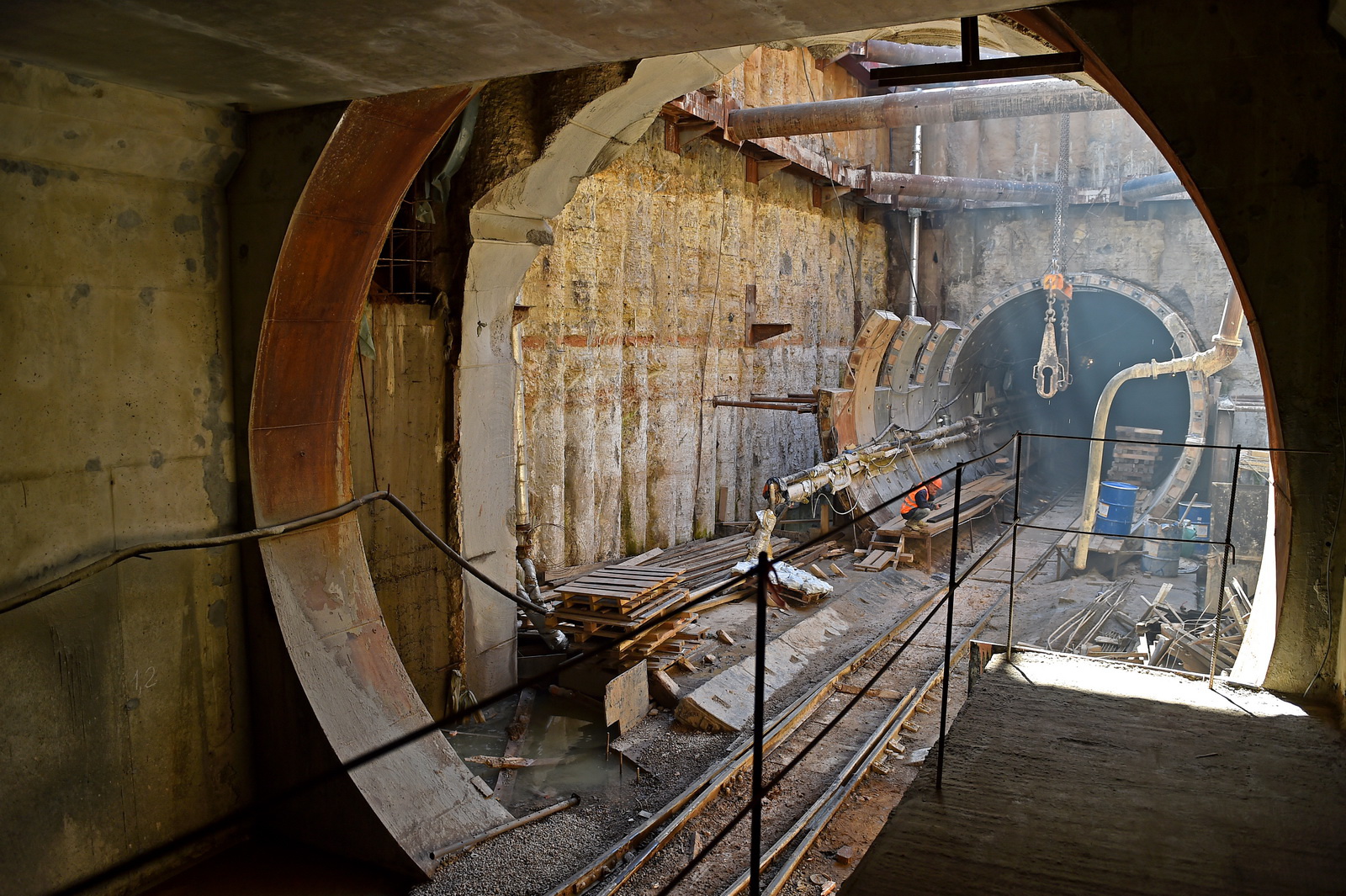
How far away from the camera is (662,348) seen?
1273cm

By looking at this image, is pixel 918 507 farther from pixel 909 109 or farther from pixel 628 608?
pixel 628 608

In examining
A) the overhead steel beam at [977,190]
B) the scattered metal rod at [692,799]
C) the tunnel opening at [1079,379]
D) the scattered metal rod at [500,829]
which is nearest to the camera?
the scattered metal rod at [500,829]

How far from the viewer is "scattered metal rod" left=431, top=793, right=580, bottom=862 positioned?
5.30m

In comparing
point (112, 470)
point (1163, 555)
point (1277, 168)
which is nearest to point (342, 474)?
point (112, 470)

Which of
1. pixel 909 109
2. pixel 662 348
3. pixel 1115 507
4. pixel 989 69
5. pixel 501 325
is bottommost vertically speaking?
pixel 1115 507

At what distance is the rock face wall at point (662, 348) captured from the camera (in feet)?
35.9

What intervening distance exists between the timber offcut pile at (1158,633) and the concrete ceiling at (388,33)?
7015mm

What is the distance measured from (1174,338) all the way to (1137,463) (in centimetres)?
298

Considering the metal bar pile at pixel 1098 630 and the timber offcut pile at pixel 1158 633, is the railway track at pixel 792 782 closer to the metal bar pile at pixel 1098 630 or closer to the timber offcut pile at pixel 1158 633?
the metal bar pile at pixel 1098 630

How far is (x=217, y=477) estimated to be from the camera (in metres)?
5.09

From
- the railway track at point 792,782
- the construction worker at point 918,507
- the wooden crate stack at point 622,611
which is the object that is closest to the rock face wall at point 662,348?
the wooden crate stack at point 622,611

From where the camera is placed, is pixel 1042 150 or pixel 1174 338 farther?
pixel 1042 150

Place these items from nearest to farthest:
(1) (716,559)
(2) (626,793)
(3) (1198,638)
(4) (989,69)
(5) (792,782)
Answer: (4) (989,69), (2) (626,793), (5) (792,782), (3) (1198,638), (1) (716,559)

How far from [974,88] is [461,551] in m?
9.63
